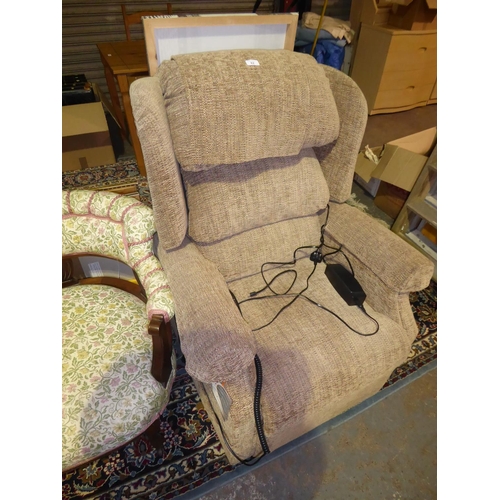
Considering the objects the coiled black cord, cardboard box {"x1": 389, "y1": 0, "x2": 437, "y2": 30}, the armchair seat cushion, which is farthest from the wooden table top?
cardboard box {"x1": 389, "y1": 0, "x2": 437, "y2": 30}

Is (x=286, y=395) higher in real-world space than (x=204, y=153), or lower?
lower

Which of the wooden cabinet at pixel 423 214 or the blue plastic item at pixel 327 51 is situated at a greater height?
the blue plastic item at pixel 327 51

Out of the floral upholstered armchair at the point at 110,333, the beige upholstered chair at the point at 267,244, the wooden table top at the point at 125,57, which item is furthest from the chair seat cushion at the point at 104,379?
the wooden table top at the point at 125,57

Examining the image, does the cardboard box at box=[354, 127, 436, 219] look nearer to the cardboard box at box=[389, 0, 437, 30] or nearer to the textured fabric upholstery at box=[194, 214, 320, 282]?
the textured fabric upholstery at box=[194, 214, 320, 282]

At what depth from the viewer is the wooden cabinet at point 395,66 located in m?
3.03

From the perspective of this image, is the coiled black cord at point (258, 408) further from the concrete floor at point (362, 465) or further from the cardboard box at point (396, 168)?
the cardboard box at point (396, 168)

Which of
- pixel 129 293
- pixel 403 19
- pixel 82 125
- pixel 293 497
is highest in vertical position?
pixel 403 19

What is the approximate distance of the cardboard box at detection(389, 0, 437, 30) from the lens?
283cm

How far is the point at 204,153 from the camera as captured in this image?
0.99m

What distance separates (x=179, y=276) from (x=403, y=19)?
3494 mm

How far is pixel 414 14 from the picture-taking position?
2.92 metres

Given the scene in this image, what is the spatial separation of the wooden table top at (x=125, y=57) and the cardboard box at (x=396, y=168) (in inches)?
64.0

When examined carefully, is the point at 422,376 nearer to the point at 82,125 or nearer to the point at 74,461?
the point at 74,461

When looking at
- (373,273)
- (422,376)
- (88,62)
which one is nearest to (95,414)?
(373,273)
